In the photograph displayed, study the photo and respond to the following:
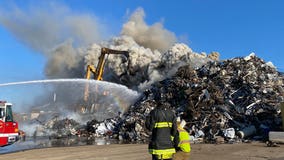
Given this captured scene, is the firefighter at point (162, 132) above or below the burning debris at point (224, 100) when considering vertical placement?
below

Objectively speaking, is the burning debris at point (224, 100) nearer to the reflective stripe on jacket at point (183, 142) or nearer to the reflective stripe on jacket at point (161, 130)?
the reflective stripe on jacket at point (183, 142)

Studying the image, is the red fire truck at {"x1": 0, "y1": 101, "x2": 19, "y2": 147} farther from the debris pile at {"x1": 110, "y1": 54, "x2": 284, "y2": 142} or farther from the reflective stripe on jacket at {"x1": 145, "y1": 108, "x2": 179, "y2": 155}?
the reflective stripe on jacket at {"x1": 145, "y1": 108, "x2": 179, "y2": 155}

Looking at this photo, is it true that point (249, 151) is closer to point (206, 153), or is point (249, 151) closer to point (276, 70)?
point (206, 153)

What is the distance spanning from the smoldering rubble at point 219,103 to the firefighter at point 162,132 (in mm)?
10376

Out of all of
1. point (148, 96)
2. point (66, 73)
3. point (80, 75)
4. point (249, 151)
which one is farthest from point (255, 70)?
point (66, 73)

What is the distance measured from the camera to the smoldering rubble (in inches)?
639

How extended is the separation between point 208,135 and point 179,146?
10.8m

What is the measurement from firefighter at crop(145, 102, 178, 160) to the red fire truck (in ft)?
29.8

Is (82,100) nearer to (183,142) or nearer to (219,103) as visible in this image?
(219,103)

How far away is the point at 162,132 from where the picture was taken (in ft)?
17.1

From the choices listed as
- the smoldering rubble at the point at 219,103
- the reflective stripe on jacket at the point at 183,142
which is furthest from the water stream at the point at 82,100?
the reflective stripe on jacket at the point at 183,142

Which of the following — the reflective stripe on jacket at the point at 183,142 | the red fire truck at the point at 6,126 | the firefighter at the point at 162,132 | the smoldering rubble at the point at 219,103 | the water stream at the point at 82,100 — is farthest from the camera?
the water stream at the point at 82,100

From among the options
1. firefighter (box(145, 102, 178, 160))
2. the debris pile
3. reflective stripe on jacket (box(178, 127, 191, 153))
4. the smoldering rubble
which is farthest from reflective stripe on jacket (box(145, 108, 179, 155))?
the debris pile

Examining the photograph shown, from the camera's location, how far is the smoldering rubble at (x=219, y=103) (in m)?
16.2
